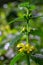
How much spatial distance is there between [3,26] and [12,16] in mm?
206

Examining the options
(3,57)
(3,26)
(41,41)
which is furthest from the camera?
(3,26)

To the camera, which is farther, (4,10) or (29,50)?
(4,10)

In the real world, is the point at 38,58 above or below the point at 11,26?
above

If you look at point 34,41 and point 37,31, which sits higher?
point 37,31

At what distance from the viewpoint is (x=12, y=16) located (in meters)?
2.72

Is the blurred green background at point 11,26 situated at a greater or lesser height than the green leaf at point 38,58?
lesser

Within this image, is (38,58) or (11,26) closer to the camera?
(38,58)

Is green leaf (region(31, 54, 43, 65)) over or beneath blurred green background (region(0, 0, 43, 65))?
over

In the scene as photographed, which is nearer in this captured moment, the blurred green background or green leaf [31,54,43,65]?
green leaf [31,54,43,65]

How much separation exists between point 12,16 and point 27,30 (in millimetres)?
1565

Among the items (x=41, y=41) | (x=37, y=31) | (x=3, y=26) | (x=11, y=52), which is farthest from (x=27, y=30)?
(x=3, y=26)

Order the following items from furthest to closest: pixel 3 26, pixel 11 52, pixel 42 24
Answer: pixel 3 26
pixel 42 24
pixel 11 52

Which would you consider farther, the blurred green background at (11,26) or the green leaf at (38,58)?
the blurred green background at (11,26)

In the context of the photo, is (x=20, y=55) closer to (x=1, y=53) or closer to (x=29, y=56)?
(x=29, y=56)
